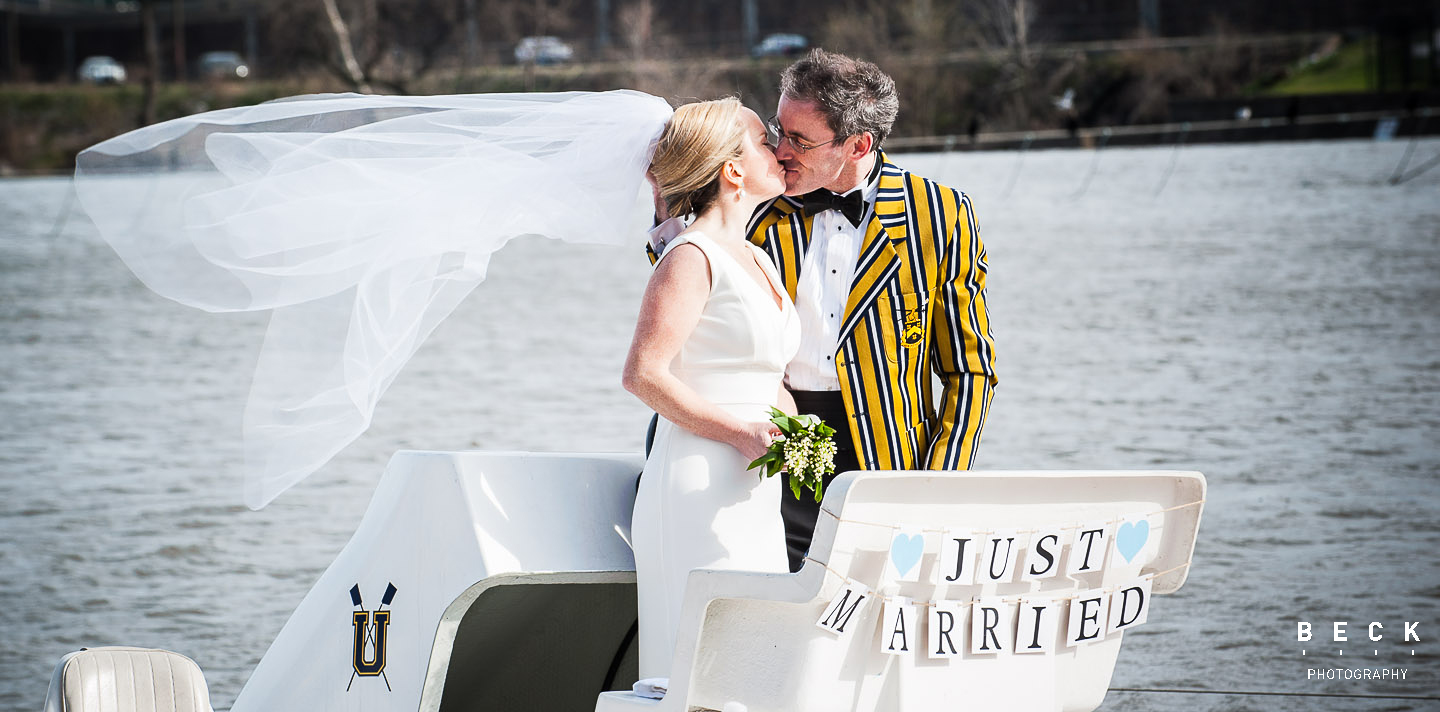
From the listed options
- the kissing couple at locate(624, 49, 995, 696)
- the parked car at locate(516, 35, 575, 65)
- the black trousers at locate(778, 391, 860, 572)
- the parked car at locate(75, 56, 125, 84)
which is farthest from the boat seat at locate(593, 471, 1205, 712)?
the parked car at locate(75, 56, 125, 84)

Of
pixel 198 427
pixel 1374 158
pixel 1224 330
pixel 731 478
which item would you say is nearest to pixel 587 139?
pixel 731 478

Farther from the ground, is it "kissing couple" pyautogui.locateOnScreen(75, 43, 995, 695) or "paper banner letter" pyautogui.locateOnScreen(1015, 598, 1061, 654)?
"kissing couple" pyautogui.locateOnScreen(75, 43, 995, 695)

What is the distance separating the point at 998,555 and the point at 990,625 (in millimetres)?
128

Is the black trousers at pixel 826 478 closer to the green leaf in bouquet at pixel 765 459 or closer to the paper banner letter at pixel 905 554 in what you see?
the green leaf in bouquet at pixel 765 459

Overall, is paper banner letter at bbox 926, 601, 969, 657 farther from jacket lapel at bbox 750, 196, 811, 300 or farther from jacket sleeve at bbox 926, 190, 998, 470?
jacket lapel at bbox 750, 196, 811, 300

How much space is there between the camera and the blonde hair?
301 cm

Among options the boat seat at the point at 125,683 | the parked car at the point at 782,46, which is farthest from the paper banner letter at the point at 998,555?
the parked car at the point at 782,46

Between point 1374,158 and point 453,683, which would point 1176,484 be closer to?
point 453,683

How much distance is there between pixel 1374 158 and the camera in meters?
28.4

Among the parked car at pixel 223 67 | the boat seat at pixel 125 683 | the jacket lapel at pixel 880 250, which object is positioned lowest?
the parked car at pixel 223 67

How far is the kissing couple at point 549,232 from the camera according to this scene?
3.24m

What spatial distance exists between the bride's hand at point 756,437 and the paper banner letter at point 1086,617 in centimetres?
60

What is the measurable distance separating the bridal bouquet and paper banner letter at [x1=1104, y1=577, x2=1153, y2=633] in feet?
1.84

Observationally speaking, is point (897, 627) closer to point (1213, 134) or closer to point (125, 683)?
point (125, 683)
